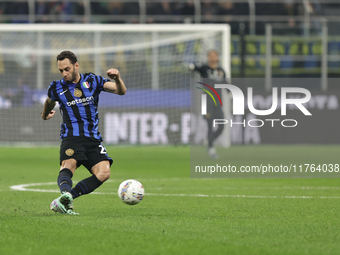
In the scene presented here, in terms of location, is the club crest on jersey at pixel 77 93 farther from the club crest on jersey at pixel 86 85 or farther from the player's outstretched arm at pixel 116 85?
the player's outstretched arm at pixel 116 85

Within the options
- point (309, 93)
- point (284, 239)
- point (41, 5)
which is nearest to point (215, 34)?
point (309, 93)

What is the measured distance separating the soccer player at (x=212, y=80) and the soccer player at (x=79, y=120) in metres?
6.55

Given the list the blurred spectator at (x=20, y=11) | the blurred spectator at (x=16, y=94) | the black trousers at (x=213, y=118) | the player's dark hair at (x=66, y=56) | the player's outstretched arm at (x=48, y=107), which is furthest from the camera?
the blurred spectator at (x=20, y=11)

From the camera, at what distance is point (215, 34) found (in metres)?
16.2

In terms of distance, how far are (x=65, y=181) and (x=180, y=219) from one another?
1.13m

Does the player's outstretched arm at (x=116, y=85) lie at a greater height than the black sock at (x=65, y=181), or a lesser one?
greater

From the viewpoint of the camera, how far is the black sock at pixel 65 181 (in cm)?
547

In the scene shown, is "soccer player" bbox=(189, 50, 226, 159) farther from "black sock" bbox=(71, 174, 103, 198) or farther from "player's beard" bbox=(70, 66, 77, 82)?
"player's beard" bbox=(70, 66, 77, 82)

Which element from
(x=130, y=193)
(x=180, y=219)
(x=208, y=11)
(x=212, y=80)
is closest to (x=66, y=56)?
(x=130, y=193)

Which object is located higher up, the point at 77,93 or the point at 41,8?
the point at 41,8

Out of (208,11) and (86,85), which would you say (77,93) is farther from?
(208,11)

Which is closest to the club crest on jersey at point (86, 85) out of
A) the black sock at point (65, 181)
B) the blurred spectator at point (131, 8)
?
the black sock at point (65, 181)

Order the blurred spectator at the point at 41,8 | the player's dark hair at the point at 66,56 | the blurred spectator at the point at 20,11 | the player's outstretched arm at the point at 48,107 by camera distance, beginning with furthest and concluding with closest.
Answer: the blurred spectator at the point at 41,8 < the blurred spectator at the point at 20,11 < the player's outstretched arm at the point at 48,107 < the player's dark hair at the point at 66,56

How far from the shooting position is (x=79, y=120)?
580cm
